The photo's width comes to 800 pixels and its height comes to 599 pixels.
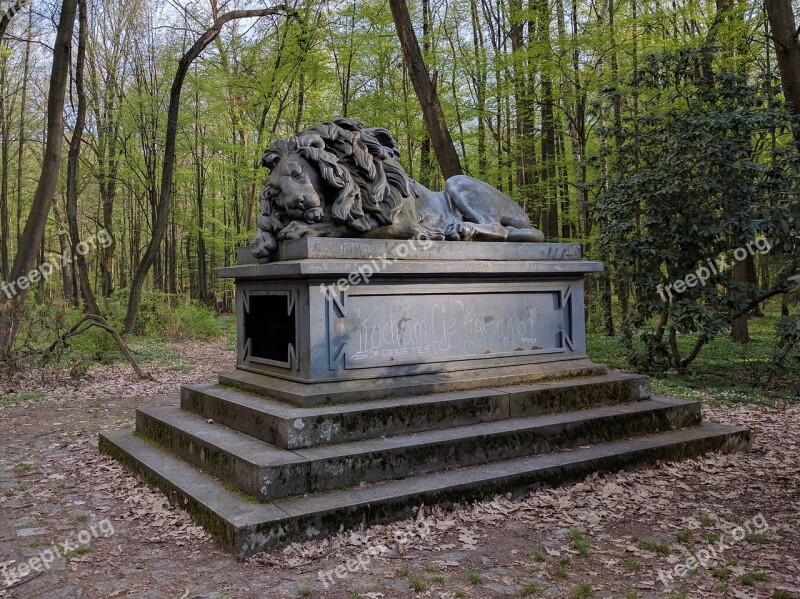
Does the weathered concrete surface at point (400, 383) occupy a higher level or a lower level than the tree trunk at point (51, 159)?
lower

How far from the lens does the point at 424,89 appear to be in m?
11.0

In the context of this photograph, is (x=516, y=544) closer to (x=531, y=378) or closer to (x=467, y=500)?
(x=467, y=500)

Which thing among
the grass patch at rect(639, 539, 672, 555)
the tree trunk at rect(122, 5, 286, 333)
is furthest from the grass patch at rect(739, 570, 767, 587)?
the tree trunk at rect(122, 5, 286, 333)

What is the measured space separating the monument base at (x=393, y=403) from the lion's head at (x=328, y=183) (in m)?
0.28

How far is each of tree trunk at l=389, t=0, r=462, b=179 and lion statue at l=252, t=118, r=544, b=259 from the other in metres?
5.09

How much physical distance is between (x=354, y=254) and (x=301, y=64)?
555 inches

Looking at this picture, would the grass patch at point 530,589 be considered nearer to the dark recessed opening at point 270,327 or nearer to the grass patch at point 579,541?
the grass patch at point 579,541

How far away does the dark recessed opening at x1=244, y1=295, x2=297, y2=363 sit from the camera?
5406mm

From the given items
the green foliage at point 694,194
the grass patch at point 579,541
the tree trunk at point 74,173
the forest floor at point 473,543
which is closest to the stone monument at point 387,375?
the forest floor at point 473,543

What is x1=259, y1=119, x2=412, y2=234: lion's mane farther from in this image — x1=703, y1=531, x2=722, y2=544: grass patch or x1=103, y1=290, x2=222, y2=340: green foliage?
x1=103, y1=290, x2=222, y2=340: green foliage

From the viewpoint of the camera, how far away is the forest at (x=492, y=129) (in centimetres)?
929

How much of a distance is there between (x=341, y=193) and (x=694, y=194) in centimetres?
627

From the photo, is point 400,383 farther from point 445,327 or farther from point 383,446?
point 383,446

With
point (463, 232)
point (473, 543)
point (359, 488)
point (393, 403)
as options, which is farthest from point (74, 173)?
point (473, 543)
